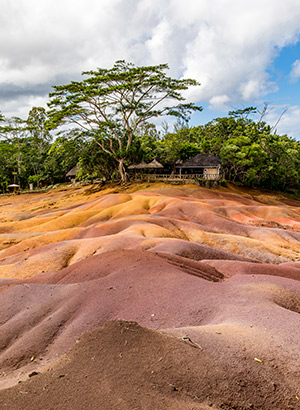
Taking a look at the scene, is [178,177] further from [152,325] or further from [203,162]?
[152,325]

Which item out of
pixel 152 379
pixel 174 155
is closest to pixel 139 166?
pixel 174 155

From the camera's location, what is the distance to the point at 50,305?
32.3 ft

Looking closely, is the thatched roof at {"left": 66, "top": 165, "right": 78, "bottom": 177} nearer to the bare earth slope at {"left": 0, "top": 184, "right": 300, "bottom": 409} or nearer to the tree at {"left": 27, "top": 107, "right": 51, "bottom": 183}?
the tree at {"left": 27, "top": 107, "right": 51, "bottom": 183}

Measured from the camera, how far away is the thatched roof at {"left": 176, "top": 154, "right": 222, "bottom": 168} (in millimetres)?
47650

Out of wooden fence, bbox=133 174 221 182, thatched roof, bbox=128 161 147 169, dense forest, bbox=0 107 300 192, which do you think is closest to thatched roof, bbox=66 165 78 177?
dense forest, bbox=0 107 300 192

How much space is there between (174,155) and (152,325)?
4462 centimetres

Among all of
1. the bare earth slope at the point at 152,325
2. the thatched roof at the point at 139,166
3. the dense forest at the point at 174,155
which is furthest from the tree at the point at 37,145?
the bare earth slope at the point at 152,325

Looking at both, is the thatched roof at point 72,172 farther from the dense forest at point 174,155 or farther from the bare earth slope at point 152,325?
the bare earth slope at point 152,325

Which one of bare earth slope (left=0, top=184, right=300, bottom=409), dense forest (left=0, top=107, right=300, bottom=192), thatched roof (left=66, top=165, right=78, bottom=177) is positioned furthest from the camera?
thatched roof (left=66, top=165, right=78, bottom=177)

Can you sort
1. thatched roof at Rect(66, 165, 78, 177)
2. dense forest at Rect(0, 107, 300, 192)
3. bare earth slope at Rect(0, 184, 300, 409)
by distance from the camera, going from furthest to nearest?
thatched roof at Rect(66, 165, 78, 177)
dense forest at Rect(0, 107, 300, 192)
bare earth slope at Rect(0, 184, 300, 409)

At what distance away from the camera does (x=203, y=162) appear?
48281 millimetres

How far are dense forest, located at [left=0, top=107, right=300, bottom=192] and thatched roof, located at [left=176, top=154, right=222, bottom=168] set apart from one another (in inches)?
53.9

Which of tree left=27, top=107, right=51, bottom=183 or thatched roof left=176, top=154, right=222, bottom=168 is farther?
tree left=27, top=107, right=51, bottom=183

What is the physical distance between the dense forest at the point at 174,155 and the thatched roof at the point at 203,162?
1.37m
